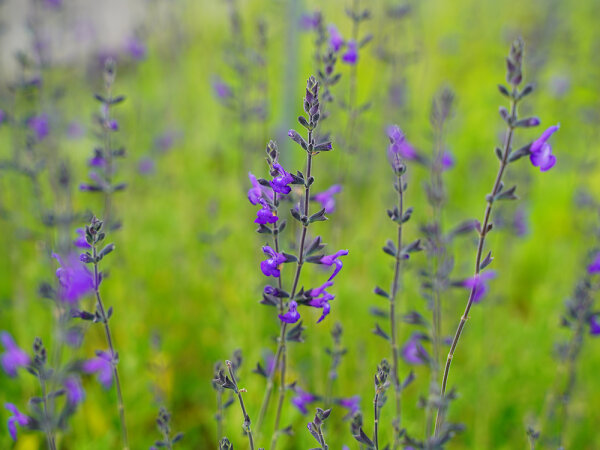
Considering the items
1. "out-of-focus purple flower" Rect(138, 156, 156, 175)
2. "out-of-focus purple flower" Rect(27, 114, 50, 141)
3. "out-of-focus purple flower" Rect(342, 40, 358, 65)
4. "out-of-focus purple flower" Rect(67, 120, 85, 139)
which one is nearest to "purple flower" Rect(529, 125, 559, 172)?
"out-of-focus purple flower" Rect(342, 40, 358, 65)

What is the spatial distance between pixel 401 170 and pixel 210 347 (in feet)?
7.85

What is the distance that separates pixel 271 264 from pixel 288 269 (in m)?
2.46

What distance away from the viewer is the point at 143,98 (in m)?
8.23

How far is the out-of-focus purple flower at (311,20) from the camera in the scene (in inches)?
108

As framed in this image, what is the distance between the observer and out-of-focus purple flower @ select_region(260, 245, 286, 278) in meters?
1.66

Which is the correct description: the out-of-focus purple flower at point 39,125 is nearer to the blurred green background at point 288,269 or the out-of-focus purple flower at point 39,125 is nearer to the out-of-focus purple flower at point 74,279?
the blurred green background at point 288,269

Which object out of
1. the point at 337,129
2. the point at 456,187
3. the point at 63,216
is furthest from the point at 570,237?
the point at 63,216

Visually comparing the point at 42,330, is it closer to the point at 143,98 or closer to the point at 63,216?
the point at 63,216

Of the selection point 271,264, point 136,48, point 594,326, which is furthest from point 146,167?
point 594,326

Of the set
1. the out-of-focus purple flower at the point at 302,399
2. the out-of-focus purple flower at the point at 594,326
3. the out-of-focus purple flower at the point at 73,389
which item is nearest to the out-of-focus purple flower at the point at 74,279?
the out-of-focus purple flower at the point at 73,389

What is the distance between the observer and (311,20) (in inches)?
150

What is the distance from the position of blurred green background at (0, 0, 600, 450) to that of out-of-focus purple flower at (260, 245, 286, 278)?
1.44 metres

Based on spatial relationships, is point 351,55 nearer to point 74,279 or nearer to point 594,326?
point 74,279

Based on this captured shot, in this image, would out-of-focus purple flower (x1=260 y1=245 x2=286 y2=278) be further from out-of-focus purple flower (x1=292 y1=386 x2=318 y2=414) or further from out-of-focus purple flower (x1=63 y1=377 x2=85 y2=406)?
out-of-focus purple flower (x1=63 y1=377 x2=85 y2=406)
